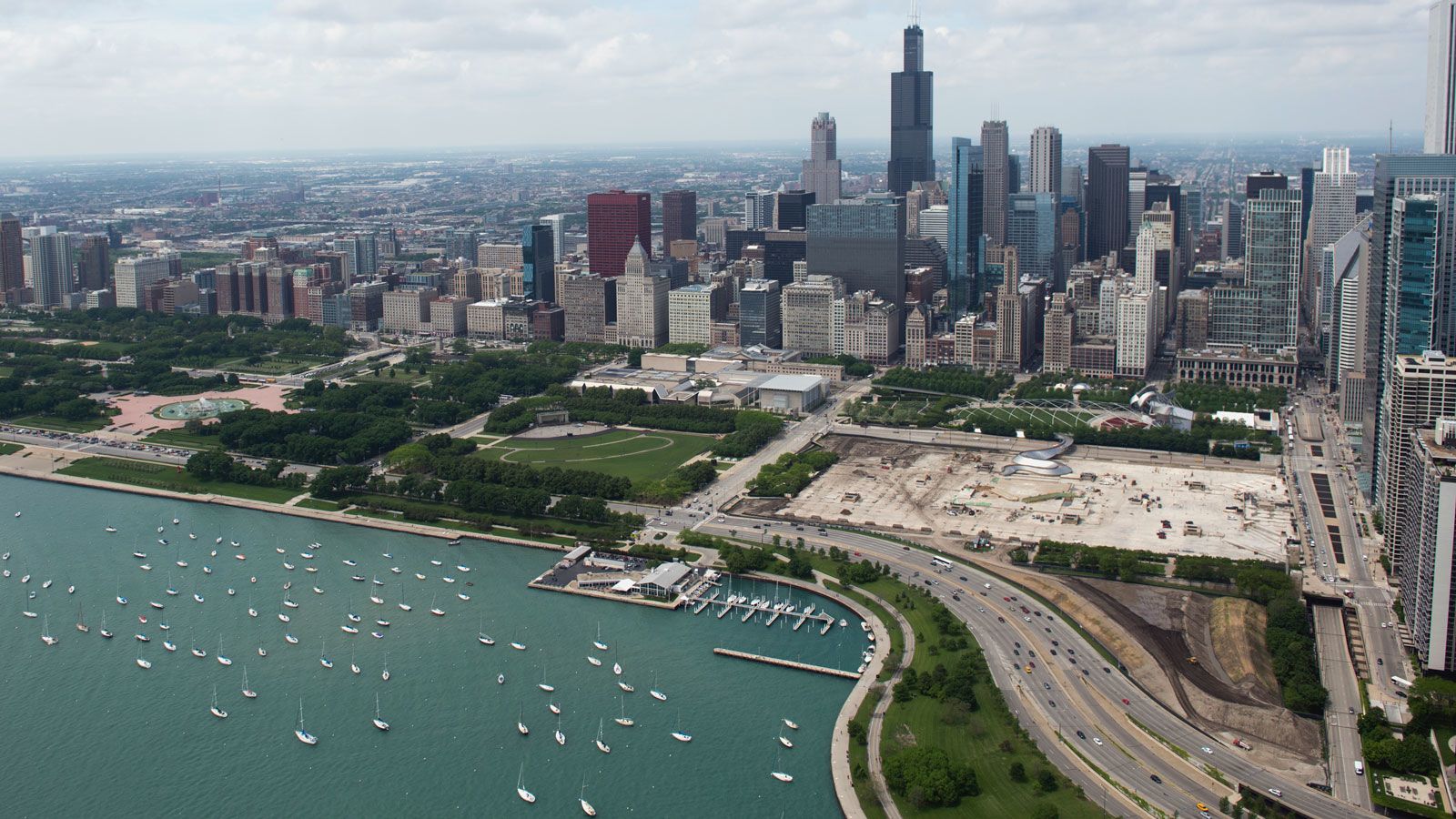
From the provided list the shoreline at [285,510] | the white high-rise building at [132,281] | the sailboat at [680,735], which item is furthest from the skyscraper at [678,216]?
the sailboat at [680,735]

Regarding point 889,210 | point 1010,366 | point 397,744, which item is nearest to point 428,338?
point 889,210

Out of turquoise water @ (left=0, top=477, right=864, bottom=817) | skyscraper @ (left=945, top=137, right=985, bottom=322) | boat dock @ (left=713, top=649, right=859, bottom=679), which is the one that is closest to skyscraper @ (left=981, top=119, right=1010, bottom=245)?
skyscraper @ (left=945, top=137, right=985, bottom=322)

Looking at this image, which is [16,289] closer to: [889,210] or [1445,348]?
[889,210]

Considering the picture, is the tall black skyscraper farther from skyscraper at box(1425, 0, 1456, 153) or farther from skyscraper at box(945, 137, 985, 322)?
skyscraper at box(1425, 0, 1456, 153)

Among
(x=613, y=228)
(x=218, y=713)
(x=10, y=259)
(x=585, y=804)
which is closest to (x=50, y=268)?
(x=10, y=259)

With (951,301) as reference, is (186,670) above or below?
below
